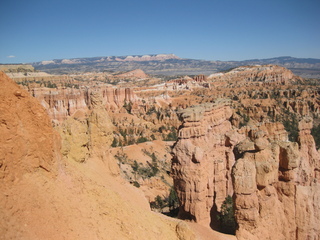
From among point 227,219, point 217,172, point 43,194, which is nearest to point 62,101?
point 217,172

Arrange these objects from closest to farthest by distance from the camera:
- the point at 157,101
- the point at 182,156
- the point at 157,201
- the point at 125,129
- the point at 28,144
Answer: the point at 28,144 → the point at 182,156 → the point at 157,201 → the point at 125,129 → the point at 157,101

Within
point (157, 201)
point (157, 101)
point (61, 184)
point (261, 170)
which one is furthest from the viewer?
point (157, 101)

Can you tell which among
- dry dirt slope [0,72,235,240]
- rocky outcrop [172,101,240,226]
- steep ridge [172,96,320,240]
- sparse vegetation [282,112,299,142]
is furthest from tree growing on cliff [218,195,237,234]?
sparse vegetation [282,112,299,142]

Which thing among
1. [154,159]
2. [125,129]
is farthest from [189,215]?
[125,129]

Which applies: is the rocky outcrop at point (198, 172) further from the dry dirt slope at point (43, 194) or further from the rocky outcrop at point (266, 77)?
the rocky outcrop at point (266, 77)

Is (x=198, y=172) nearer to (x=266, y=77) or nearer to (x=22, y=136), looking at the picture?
(x=22, y=136)

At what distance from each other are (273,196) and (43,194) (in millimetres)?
7310

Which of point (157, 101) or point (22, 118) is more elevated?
point (22, 118)

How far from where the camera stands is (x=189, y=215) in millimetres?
12219

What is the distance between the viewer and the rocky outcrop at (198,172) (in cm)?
1183

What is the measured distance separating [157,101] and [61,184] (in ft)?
206

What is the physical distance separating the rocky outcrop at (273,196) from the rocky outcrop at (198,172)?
293 cm

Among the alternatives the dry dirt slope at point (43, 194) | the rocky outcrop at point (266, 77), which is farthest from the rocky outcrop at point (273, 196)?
the rocky outcrop at point (266, 77)

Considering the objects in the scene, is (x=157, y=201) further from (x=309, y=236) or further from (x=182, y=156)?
(x=309, y=236)
